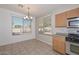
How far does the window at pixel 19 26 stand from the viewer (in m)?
6.23

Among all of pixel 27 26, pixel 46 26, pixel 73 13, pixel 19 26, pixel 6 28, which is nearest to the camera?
pixel 73 13

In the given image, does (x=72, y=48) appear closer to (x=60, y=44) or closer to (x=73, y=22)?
(x=60, y=44)

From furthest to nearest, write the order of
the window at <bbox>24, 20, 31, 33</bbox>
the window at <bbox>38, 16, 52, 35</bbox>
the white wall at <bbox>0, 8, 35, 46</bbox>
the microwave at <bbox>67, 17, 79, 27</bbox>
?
the window at <bbox>24, 20, 31, 33</bbox>, the window at <bbox>38, 16, 52, 35</bbox>, the white wall at <bbox>0, 8, 35, 46</bbox>, the microwave at <bbox>67, 17, 79, 27</bbox>

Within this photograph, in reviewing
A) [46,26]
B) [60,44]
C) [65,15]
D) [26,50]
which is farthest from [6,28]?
[65,15]

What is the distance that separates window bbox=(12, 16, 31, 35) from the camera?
20.4ft

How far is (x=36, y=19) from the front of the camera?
7.88 meters

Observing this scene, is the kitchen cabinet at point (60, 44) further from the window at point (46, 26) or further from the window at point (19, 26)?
the window at point (19, 26)

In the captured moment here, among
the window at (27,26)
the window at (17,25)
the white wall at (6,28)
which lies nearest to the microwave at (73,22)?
the white wall at (6,28)

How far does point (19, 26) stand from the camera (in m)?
6.74

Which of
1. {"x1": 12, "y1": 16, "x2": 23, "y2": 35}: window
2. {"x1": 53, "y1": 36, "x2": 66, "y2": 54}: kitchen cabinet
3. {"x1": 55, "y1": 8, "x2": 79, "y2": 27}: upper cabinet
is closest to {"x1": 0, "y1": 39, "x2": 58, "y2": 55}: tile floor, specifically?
{"x1": 53, "y1": 36, "x2": 66, "y2": 54}: kitchen cabinet

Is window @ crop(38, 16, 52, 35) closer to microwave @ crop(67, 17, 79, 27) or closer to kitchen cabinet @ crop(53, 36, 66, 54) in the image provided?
kitchen cabinet @ crop(53, 36, 66, 54)
